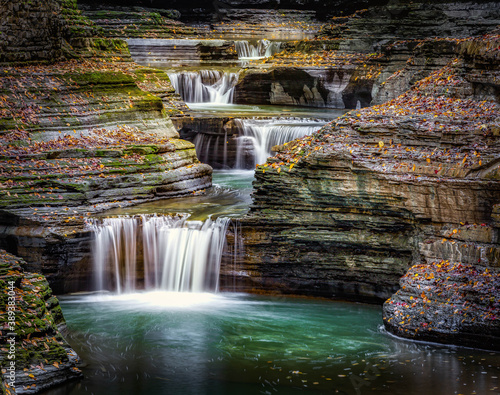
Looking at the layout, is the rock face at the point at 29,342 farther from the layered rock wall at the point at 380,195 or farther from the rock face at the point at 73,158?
the layered rock wall at the point at 380,195

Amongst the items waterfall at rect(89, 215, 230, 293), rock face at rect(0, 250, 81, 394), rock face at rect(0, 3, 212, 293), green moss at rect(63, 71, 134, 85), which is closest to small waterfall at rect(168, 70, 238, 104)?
rock face at rect(0, 3, 212, 293)

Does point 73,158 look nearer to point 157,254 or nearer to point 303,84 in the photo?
point 157,254

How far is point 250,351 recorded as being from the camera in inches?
415

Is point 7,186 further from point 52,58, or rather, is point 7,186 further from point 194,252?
point 52,58

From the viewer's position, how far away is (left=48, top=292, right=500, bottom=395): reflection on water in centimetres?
938

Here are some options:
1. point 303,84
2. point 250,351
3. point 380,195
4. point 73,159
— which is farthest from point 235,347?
point 303,84

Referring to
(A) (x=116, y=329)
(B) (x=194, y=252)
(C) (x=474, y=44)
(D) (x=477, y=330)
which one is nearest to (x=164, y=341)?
(A) (x=116, y=329)

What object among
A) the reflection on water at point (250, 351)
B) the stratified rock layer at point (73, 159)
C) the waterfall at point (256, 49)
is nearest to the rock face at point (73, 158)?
the stratified rock layer at point (73, 159)

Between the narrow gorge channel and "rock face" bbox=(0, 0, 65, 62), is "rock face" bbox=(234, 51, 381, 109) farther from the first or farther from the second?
"rock face" bbox=(0, 0, 65, 62)

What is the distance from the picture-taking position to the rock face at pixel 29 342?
889cm

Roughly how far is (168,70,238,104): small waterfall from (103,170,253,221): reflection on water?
7894 millimetres

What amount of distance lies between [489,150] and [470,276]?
6.83 ft

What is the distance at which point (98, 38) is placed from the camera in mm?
18906

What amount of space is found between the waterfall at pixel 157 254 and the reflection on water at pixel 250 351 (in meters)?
0.34
